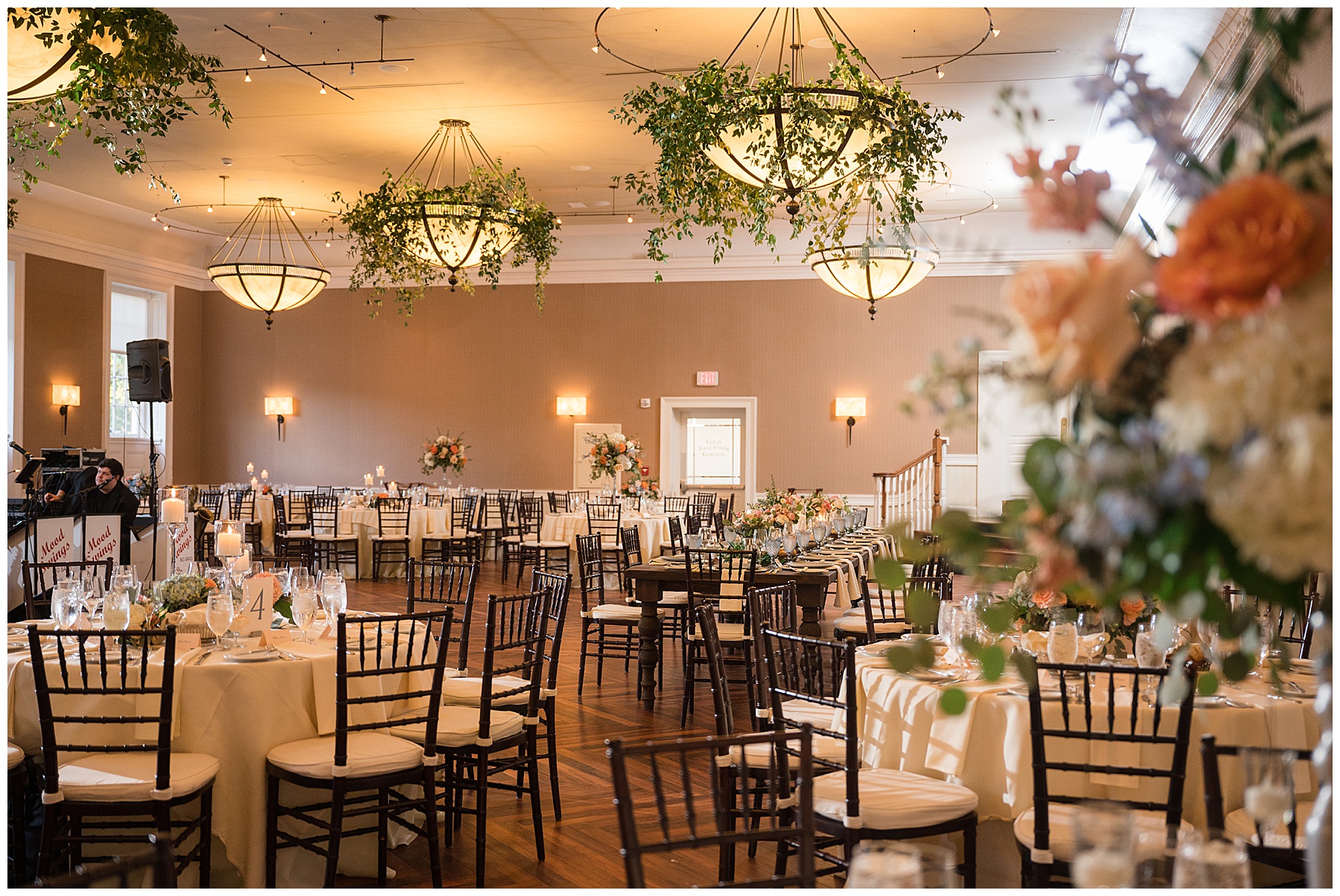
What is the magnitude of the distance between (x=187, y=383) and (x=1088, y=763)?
15.7 metres

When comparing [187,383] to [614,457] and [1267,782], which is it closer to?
[614,457]

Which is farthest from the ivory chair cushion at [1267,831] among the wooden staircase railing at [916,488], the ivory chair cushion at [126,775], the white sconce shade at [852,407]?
the white sconce shade at [852,407]

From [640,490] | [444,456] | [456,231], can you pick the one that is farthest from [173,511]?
[444,456]

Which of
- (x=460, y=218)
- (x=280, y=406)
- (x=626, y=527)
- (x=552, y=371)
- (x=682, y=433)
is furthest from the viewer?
(x=280, y=406)

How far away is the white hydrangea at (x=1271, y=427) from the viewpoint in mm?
796

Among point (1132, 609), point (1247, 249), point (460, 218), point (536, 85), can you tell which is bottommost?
point (1132, 609)

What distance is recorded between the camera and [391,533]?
1254 cm

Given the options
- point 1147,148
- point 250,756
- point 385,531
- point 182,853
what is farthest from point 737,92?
point 385,531

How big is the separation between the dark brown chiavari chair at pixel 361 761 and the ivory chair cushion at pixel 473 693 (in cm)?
47

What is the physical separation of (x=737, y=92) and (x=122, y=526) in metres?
5.78

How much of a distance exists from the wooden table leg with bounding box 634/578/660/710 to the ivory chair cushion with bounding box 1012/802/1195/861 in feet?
11.4

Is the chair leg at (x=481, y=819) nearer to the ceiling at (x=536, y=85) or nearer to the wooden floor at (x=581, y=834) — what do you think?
the wooden floor at (x=581, y=834)

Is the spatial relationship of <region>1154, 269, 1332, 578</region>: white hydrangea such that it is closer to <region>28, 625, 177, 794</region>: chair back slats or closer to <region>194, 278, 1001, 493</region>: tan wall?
<region>28, 625, 177, 794</region>: chair back slats

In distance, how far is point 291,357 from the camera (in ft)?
53.3
